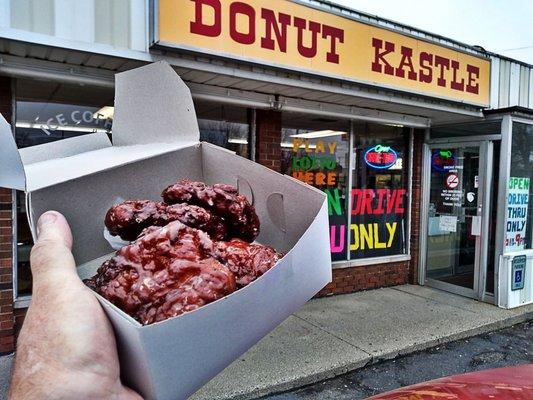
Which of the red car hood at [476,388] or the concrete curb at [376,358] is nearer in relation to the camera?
the red car hood at [476,388]

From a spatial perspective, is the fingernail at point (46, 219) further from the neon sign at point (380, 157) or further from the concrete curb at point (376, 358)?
the neon sign at point (380, 157)

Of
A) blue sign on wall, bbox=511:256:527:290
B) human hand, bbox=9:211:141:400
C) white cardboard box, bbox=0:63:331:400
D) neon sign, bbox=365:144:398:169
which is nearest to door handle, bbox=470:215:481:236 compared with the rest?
blue sign on wall, bbox=511:256:527:290

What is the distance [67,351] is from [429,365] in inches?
179

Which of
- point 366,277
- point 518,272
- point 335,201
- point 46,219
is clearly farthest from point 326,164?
point 46,219

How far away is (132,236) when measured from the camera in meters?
1.42

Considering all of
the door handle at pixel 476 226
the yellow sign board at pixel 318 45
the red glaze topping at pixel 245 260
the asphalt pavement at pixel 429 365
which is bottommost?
the asphalt pavement at pixel 429 365

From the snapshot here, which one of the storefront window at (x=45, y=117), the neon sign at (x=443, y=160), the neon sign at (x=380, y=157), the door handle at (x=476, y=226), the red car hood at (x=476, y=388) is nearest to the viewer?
the red car hood at (x=476, y=388)

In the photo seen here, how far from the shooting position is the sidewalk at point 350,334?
157 inches

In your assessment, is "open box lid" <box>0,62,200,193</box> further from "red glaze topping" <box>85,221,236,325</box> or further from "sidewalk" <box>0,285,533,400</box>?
"sidewalk" <box>0,285,533,400</box>

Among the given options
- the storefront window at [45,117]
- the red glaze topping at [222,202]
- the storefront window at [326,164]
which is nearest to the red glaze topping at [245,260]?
the red glaze topping at [222,202]

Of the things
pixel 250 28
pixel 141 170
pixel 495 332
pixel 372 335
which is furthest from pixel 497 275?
pixel 141 170

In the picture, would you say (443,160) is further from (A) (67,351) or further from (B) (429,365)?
(A) (67,351)

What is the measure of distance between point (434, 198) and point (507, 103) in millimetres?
1875

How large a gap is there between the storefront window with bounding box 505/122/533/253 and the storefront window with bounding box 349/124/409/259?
1594mm
